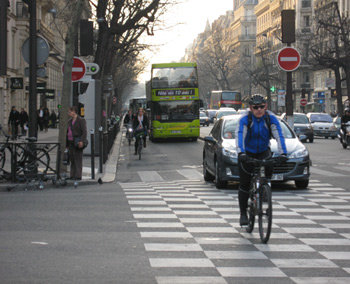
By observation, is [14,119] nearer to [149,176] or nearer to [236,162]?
[149,176]

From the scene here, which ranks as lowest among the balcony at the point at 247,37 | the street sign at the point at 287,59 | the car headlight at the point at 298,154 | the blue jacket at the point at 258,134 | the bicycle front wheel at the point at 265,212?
the bicycle front wheel at the point at 265,212

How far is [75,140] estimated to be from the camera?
55.1 ft

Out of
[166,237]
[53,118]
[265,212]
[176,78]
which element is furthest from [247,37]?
[265,212]

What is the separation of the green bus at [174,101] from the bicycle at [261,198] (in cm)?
3125

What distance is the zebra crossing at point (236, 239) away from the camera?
702 cm

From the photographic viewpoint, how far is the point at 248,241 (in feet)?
29.3

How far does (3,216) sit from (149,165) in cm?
1353

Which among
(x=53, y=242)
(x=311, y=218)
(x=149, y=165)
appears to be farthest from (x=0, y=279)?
(x=149, y=165)

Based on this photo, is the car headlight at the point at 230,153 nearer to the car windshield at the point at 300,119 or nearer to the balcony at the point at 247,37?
the car windshield at the point at 300,119

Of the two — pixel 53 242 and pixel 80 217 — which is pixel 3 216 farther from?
pixel 53 242

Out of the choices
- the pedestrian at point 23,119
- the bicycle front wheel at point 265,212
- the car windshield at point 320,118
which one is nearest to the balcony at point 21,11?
the pedestrian at point 23,119

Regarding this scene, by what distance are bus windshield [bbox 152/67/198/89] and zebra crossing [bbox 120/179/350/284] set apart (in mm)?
26285

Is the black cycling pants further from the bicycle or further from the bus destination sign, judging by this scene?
the bus destination sign

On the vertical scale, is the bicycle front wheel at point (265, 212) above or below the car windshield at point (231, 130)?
below
